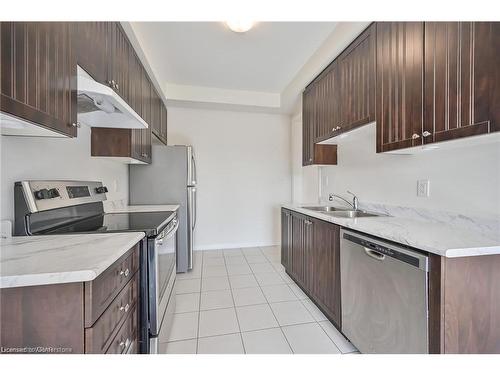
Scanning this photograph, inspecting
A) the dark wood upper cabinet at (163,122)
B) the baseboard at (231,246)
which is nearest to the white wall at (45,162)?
the dark wood upper cabinet at (163,122)

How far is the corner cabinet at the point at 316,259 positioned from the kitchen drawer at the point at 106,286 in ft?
4.48

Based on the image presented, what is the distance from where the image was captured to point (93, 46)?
1382 millimetres

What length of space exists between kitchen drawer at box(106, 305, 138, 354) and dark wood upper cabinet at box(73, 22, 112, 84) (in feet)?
4.49

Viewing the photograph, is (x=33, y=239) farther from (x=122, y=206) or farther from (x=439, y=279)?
(x=439, y=279)

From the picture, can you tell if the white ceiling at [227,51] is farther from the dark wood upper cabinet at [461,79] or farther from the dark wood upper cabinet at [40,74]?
the dark wood upper cabinet at [40,74]

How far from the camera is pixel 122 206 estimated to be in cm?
249

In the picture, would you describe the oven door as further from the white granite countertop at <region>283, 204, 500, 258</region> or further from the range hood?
the white granite countertop at <region>283, 204, 500, 258</region>

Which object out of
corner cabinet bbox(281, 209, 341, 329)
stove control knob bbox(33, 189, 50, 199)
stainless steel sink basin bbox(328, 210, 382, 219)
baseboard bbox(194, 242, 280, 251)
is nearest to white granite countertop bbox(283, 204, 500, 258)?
corner cabinet bbox(281, 209, 341, 329)

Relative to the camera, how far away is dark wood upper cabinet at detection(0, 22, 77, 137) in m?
0.78

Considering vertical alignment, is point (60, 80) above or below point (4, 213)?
above
